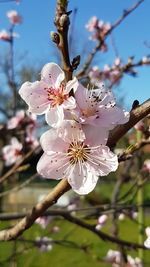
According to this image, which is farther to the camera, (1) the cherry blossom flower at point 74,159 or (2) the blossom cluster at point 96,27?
(2) the blossom cluster at point 96,27

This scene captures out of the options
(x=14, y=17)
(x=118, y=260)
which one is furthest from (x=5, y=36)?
(x=118, y=260)

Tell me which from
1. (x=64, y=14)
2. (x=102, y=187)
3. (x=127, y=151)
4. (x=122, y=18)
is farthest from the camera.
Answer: (x=102, y=187)

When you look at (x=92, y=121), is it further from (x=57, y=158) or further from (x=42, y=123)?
(x=42, y=123)

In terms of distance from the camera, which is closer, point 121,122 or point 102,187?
point 121,122

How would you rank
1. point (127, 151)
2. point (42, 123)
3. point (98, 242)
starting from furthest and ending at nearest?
point (98, 242) < point (42, 123) < point (127, 151)

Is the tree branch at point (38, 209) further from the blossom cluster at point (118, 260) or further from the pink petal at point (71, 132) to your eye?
the blossom cluster at point (118, 260)

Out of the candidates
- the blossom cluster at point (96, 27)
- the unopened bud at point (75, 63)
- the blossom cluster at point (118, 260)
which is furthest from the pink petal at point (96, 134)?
the blossom cluster at point (96, 27)

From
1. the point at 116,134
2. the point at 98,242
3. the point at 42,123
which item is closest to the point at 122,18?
the point at 42,123
